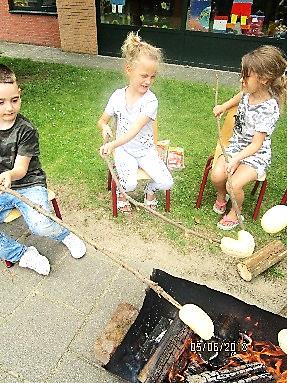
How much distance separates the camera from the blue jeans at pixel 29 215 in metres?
3.17

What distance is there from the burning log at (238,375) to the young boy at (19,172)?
1.66 m

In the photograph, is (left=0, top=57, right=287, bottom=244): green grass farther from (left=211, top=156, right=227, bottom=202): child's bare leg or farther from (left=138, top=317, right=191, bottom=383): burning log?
(left=138, top=317, right=191, bottom=383): burning log

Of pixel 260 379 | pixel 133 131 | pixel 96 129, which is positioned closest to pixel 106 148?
pixel 133 131

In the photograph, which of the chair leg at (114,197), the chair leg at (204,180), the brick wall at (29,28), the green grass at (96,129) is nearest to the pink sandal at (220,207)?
the green grass at (96,129)

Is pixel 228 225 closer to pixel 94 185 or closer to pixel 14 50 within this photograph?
pixel 94 185

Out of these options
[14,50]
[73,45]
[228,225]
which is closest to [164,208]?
[228,225]

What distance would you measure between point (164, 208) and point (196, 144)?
160 cm

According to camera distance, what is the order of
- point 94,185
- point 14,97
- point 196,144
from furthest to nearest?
point 196,144 → point 94,185 → point 14,97

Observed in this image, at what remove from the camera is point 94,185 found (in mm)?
4648

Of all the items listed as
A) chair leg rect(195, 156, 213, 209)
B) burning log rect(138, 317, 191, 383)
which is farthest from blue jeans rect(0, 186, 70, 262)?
chair leg rect(195, 156, 213, 209)

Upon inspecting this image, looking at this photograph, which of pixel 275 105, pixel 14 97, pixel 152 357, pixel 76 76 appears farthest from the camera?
pixel 76 76

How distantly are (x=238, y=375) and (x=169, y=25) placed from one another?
756 centimetres

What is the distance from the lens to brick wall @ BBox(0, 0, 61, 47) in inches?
376

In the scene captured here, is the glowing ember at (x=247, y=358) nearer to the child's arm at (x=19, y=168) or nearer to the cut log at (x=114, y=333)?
the cut log at (x=114, y=333)
